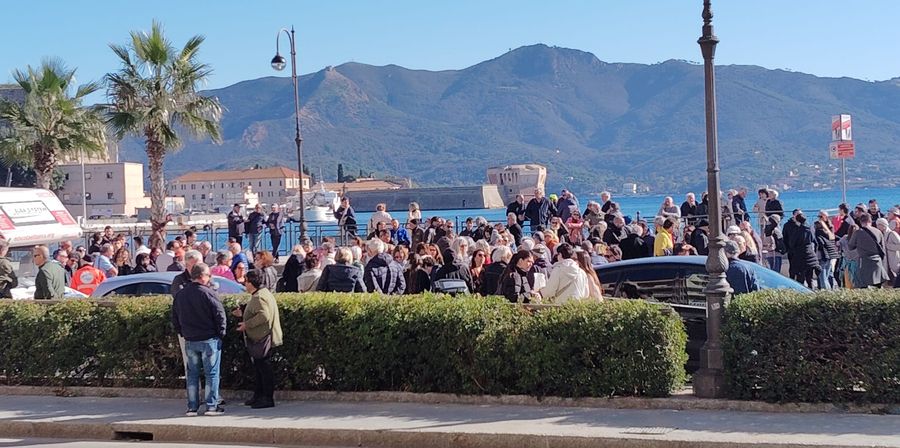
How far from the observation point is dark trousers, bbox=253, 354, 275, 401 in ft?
36.1

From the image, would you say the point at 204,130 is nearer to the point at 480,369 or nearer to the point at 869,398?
the point at 480,369

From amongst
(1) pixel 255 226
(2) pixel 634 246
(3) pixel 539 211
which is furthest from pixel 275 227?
(2) pixel 634 246

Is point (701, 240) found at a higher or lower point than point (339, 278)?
higher

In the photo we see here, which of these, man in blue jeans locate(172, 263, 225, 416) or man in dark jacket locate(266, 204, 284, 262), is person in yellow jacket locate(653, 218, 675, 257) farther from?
man in dark jacket locate(266, 204, 284, 262)

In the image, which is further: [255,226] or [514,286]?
[255,226]

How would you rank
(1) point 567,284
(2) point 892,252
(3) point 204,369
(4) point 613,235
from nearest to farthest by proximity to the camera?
(3) point 204,369 → (1) point 567,284 → (2) point 892,252 → (4) point 613,235

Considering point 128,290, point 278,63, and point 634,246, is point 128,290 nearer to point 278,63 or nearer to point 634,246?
point 634,246

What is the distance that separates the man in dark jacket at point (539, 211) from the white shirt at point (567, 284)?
1264 cm

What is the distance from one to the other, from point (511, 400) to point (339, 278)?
4024mm

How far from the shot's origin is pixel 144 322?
11875 mm

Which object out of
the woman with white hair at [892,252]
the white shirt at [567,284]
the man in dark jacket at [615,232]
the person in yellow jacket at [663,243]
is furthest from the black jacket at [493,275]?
the woman with white hair at [892,252]

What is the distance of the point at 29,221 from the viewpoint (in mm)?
22547

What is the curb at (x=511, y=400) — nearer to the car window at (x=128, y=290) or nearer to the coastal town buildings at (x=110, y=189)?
the car window at (x=128, y=290)

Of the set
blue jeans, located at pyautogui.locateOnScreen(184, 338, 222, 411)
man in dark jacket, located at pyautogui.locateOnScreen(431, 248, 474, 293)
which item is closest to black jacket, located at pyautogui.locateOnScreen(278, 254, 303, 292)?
man in dark jacket, located at pyautogui.locateOnScreen(431, 248, 474, 293)
